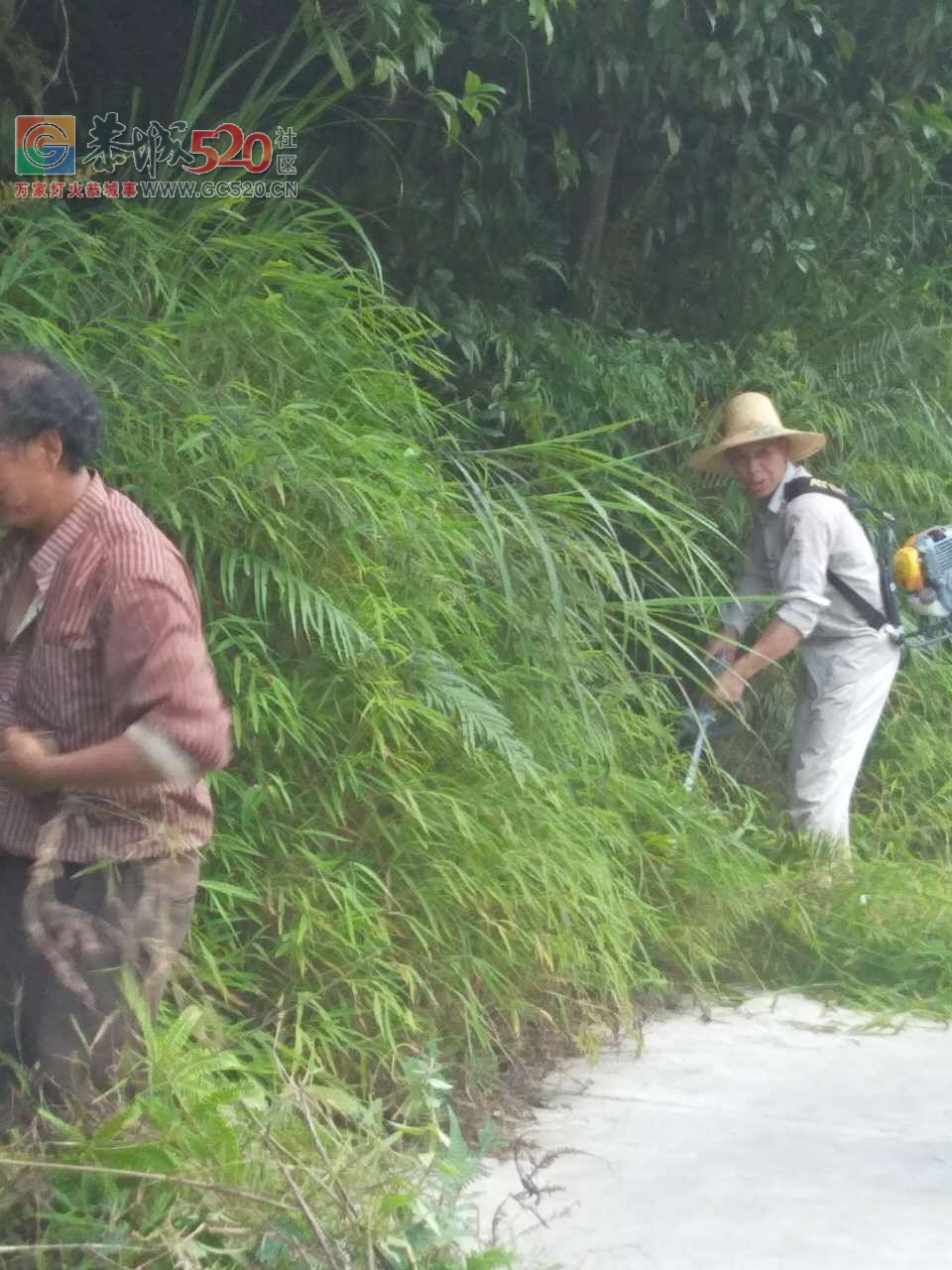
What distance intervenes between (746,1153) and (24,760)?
205 cm

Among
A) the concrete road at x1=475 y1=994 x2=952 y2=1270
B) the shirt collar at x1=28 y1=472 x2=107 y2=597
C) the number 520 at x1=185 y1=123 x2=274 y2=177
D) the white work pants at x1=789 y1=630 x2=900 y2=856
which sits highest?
the number 520 at x1=185 y1=123 x2=274 y2=177

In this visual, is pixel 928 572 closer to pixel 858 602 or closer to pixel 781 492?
pixel 858 602

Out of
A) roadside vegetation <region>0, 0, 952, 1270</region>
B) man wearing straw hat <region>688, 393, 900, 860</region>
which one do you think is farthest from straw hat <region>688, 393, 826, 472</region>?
roadside vegetation <region>0, 0, 952, 1270</region>

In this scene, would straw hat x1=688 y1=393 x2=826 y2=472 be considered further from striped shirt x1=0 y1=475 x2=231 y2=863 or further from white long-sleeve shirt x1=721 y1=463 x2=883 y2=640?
striped shirt x1=0 y1=475 x2=231 y2=863

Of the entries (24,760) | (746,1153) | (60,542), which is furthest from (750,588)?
(24,760)

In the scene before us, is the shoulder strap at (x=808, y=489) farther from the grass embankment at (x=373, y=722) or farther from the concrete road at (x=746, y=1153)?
the concrete road at (x=746, y=1153)

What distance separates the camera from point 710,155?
23.6 feet

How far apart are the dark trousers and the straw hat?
3.65 m

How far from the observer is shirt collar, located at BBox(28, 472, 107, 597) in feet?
9.86

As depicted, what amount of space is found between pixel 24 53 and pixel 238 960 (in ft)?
8.95

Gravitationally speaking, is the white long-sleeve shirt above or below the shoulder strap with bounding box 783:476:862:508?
below

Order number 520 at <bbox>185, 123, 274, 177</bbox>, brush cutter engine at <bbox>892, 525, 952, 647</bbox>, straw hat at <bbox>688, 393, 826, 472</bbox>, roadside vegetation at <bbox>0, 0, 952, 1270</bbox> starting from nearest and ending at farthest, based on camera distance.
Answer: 1. roadside vegetation at <bbox>0, 0, 952, 1270</bbox>
2. number 520 at <bbox>185, 123, 274, 177</bbox>
3. straw hat at <bbox>688, 393, 826, 472</bbox>
4. brush cutter engine at <bbox>892, 525, 952, 647</bbox>

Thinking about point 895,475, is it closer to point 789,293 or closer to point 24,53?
point 789,293

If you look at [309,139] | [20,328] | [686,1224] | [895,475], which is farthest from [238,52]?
[686,1224]
